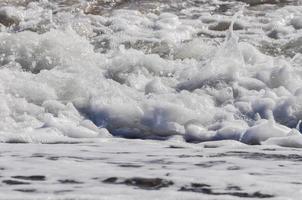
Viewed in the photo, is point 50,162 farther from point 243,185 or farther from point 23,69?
point 23,69

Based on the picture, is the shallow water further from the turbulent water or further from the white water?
the white water

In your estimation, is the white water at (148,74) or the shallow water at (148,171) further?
the white water at (148,74)

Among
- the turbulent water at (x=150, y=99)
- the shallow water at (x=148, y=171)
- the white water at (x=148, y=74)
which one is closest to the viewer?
the shallow water at (x=148, y=171)

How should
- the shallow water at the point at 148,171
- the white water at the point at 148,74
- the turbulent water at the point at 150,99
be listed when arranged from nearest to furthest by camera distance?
the shallow water at the point at 148,171, the turbulent water at the point at 150,99, the white water at the point at 148,74

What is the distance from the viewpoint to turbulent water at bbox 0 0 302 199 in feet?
11.3

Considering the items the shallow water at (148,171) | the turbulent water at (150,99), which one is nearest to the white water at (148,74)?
the turbulent water at (150,99)

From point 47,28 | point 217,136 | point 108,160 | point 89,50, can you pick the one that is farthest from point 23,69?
point 108,160

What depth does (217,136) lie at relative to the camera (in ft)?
16.4

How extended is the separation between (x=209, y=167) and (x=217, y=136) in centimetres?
126

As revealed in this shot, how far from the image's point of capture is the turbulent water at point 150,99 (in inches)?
136

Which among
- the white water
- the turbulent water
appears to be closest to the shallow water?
the turbulent water

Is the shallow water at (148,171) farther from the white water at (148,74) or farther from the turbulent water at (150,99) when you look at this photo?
the white water at (148,74)

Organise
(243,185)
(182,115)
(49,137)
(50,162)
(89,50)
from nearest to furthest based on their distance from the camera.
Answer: (243,185) < (50,162) < (49,137) < (182,115) < (89,50)

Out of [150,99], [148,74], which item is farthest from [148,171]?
[148,74]
